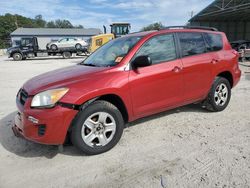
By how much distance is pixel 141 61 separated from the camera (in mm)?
3893

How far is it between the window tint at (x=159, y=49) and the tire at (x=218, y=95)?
1.30 metres

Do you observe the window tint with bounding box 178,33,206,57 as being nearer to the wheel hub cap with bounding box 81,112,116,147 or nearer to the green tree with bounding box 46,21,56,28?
the wheel hub cap with bounding box 81,112,116,147

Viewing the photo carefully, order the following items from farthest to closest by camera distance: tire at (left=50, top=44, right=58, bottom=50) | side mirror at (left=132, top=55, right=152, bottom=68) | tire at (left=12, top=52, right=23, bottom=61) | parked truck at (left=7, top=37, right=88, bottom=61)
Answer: tire at (left=50, top=44, right=58, bottom=50) → parked truck at (left=7, top=37, right=88, bottom=61) → tire at (left=12, top=52, right=23, bottom=61) → side mirror at (left=132, top=55, right=152, bottom=68)

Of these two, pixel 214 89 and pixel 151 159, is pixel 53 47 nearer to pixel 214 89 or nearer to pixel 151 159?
pixel 214 89

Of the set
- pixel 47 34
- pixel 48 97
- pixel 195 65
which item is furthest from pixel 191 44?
pixel 47 34

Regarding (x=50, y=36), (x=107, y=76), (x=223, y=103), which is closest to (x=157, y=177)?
(x=107, y=76)

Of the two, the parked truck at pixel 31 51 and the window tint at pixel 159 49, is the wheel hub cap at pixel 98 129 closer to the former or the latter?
the window tint at pixel 159 49

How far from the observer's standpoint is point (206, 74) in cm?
495

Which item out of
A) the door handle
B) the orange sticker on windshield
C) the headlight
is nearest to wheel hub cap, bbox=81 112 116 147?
the headlight

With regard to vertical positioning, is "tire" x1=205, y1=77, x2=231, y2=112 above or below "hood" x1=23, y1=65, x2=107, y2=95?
below

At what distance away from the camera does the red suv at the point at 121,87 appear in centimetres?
342

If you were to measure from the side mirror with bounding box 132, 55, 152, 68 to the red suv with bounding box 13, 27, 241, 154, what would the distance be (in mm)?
15

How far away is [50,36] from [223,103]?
60.3m

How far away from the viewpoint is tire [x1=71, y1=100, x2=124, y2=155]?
3506 millimetres
